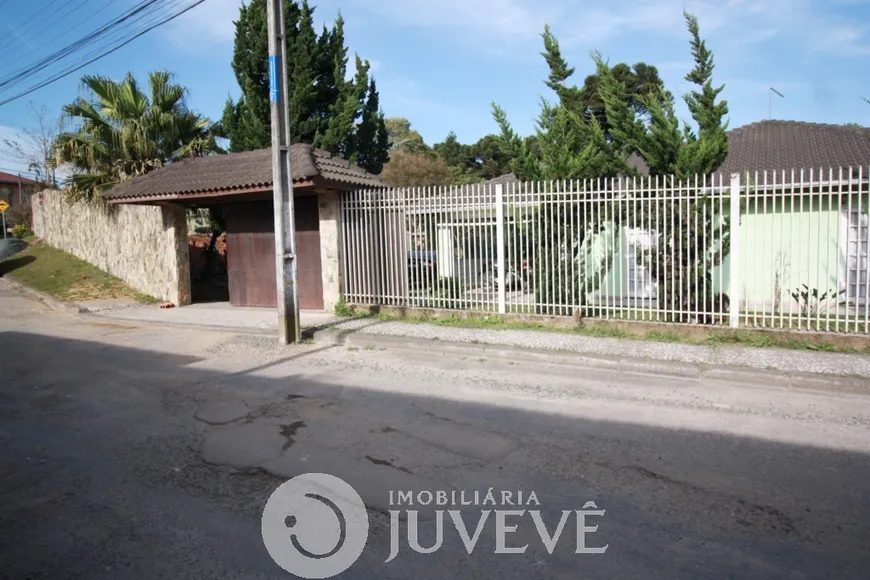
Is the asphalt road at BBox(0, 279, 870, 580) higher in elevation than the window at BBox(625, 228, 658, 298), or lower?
lower

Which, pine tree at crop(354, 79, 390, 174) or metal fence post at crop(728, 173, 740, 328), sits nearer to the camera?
metal fence post at crop(728, 173, 740, 328)

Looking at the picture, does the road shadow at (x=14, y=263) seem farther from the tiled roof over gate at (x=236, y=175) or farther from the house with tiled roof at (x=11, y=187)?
the house with tiled roof at (x=11, y=187)

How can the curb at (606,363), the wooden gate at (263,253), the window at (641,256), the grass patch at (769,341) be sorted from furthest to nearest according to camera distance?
the wooden gate at (263,253)
the window at (641,256)
the grass patch at (769,341)
the curb at (606,363)

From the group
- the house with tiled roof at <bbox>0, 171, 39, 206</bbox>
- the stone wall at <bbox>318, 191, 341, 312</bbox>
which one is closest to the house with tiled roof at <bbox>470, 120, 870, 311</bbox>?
the stone wall at <bbox>318, 191, 341, 312</bbox>

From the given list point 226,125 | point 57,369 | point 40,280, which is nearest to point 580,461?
point 57,369

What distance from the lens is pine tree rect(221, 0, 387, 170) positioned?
17.7m

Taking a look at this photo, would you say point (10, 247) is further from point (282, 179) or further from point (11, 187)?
point (11, 187)

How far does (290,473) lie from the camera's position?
4.35 meters

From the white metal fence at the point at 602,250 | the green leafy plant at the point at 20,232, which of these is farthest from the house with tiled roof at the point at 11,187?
the white metal fence at the point at 602,250

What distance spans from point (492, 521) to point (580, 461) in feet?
3.97

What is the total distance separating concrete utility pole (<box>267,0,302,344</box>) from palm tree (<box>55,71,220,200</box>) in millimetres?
8651

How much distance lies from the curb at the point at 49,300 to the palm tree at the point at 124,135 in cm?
307

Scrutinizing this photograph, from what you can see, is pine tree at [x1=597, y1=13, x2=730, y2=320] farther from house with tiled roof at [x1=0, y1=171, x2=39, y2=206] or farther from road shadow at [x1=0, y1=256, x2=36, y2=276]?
house with tiled roof at [x1=0, y1=171, x2=39, y2=206]

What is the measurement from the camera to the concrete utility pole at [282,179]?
9.04 m
